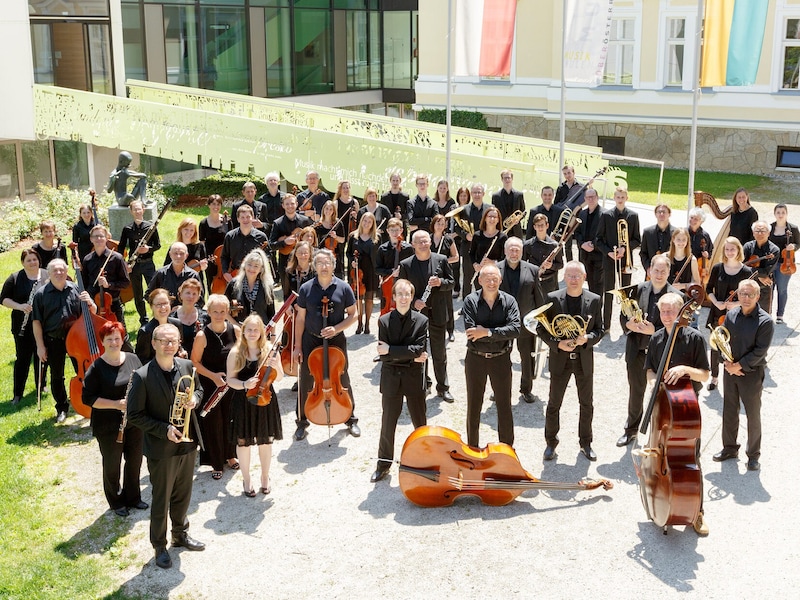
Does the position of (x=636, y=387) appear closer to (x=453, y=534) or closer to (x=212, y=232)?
(x=453, y=534)

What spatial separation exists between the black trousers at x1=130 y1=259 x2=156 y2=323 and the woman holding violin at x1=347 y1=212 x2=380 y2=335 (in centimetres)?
260

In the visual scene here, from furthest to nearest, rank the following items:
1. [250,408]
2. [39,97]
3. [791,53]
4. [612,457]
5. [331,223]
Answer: [791,53] < [39,97] < [331,223] < [612,457] < [250,408]

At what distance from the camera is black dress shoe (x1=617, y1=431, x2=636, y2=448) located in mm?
9297

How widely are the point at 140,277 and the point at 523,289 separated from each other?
547 centimetres

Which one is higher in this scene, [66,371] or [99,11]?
[99,11]

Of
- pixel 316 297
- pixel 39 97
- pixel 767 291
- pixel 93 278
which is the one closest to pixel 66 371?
pixel 93 278

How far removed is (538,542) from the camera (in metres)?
7.41

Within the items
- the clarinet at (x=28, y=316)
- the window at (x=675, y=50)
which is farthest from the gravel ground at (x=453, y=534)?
the window at (x=675, y=50)

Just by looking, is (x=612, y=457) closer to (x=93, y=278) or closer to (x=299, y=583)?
(x=299, y=583)

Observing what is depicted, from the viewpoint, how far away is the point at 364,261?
1291 cm

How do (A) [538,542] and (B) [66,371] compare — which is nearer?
(A) [538,542]

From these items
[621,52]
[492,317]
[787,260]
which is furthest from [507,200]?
[621,52]

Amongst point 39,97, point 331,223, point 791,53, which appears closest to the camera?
point 331,223

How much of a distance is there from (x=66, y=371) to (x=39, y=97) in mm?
12077
